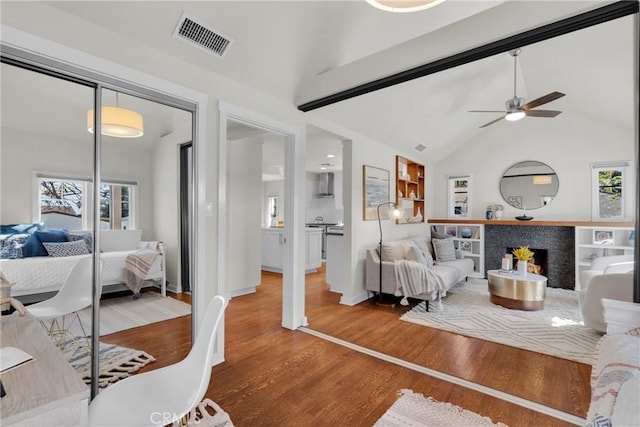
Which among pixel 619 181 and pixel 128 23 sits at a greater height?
pixel 128 23

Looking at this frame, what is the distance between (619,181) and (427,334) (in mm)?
4513

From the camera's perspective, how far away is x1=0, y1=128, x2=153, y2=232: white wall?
1712mm

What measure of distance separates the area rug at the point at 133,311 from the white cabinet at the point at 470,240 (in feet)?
16.7

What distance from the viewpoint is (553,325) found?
3.50 metres

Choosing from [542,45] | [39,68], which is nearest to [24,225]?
[39,68]

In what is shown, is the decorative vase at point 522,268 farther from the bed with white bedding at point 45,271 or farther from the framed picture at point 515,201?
the bed with white bedding at point 45,271

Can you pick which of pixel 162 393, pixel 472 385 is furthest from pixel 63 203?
pixel 472 385

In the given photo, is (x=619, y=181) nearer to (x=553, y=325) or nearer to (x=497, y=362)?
(x=553, y=325)

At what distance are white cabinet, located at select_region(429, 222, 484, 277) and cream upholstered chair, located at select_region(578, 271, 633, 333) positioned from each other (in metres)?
2.81

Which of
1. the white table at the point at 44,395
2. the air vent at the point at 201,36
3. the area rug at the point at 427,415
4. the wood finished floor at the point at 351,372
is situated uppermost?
the air vent at the point at 201,36

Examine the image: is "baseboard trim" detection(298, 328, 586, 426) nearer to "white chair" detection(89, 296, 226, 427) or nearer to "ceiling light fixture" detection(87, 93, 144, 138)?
"white chair" detection(89, 296, 226, 427)

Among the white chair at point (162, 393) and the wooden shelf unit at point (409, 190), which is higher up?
the wooden shelf unit at point (409, 190)

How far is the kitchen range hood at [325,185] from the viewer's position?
877 cm

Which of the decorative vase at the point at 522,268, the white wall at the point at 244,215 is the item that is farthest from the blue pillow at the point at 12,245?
the decorative vase at the point at 522,268
